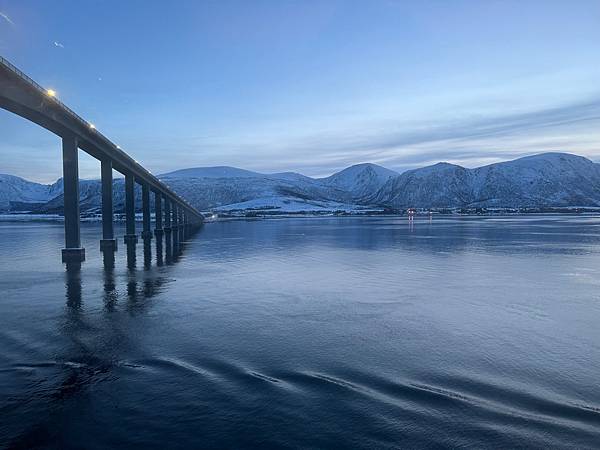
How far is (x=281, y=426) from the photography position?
31.3 ft

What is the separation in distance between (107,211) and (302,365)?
53.7 m

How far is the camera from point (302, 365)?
1327cm

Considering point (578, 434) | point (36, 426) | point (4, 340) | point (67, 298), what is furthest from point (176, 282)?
point (578, 434)

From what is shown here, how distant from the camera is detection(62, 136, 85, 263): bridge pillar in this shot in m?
43.8

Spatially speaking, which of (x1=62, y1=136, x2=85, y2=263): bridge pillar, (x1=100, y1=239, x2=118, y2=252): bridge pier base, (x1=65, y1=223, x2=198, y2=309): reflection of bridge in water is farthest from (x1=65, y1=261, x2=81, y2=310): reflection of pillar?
(x1=100, y1=239, x2=118, y2=252): bridge pier base

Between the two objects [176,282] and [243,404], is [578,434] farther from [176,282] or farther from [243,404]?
[176,282]

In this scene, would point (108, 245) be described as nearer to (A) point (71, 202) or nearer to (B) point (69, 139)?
(A) point (71, 202)

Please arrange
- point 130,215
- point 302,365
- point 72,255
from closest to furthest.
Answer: point 302,365, point 72,255, point 130,215

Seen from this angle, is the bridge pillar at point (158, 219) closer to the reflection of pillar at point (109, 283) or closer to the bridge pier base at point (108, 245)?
the bridge pier base at point (108, 245)

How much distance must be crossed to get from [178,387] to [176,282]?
1924 cm

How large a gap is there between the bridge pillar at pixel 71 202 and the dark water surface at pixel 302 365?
1621 cm

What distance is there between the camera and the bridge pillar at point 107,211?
57062 mm

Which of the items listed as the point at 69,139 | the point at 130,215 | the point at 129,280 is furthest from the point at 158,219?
the point at 129,280

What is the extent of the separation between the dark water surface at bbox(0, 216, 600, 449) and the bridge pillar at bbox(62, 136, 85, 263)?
16.2 metres
